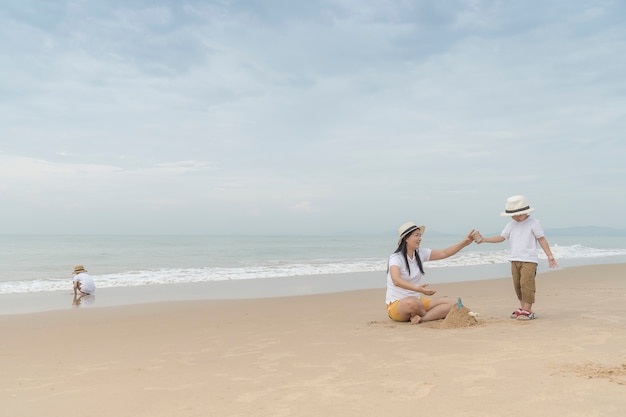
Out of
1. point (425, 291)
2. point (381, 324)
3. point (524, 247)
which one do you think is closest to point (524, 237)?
point (524, 247)

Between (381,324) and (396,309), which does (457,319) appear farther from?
(381,324)

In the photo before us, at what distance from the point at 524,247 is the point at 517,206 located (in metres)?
0.58

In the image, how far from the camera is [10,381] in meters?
4.55

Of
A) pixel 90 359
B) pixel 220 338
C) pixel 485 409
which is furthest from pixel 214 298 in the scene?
pixel 485 409

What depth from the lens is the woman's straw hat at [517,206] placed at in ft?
22.8

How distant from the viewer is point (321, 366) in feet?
15.0

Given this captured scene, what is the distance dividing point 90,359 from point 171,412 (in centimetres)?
239

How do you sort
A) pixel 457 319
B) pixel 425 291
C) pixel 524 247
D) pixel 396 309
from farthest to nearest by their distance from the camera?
1. pixel 524 247
2. pixel 396 309
3. pixel 457 319
4. pixel 425 291

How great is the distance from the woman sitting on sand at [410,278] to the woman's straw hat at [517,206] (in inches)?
33.3

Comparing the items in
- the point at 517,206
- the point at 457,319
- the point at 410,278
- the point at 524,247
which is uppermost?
the point at 517,206

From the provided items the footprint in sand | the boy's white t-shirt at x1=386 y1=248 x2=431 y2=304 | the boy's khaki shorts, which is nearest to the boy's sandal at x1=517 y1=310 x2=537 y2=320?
the boy's khaki shorts

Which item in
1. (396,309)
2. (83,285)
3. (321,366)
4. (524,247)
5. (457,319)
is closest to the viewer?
(321,366)

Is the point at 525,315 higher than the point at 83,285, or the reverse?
the point at 83,285

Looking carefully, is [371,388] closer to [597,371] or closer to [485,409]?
[485,409]
